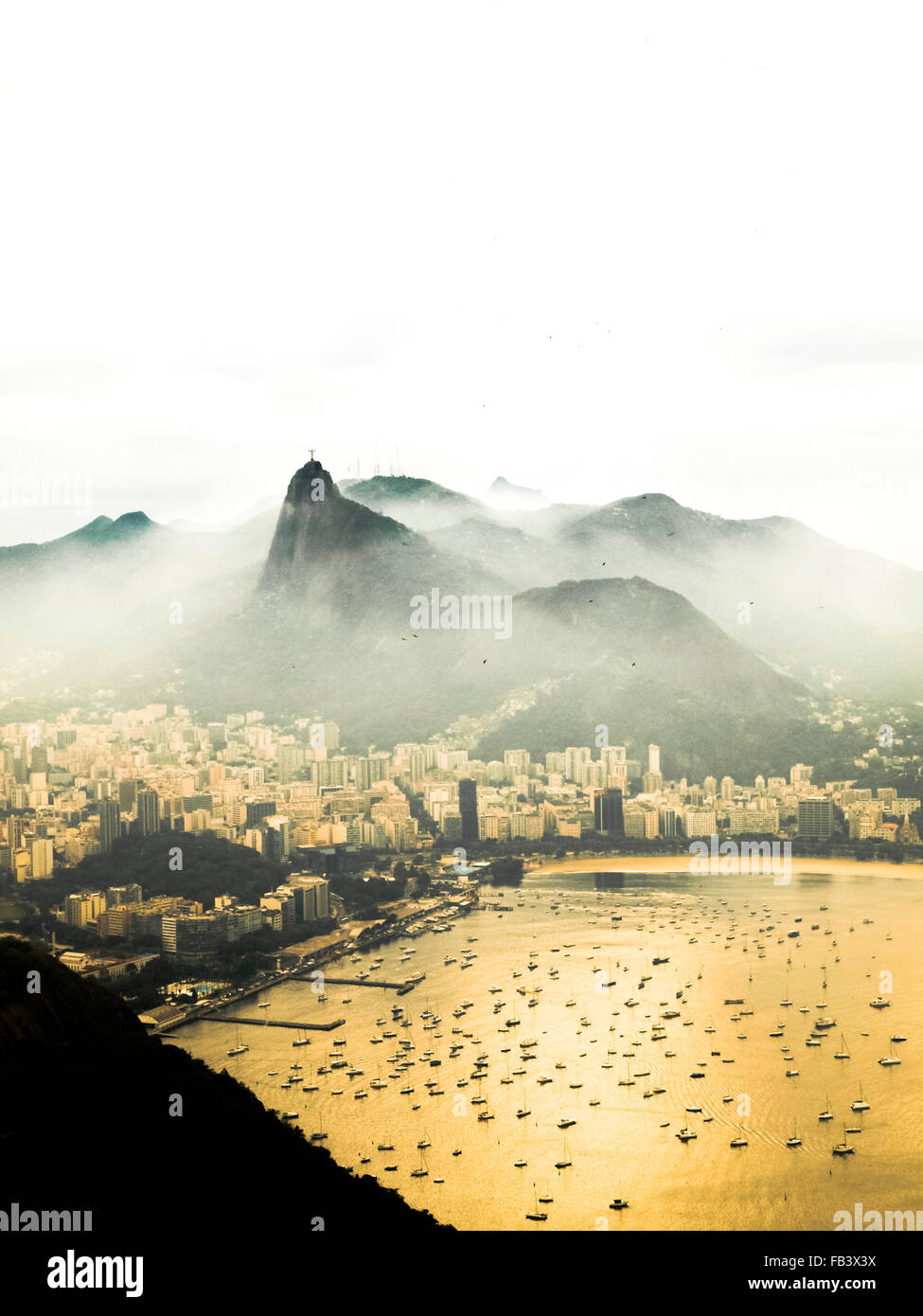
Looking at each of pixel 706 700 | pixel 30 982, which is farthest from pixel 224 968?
pixel 706 700

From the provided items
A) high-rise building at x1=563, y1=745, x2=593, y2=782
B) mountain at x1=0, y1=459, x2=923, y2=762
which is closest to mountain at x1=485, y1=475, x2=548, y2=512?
mountain at x1=0, y1=459, x2=923, y2=762

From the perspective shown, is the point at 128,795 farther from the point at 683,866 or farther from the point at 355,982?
the point at 683,866

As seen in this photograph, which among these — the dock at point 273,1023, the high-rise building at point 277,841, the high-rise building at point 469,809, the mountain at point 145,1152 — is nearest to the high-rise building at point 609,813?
the high-rise building at point 469,809

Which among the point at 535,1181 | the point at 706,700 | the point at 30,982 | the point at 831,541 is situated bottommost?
the point at 535,1181

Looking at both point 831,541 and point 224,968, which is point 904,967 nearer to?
point 224,968

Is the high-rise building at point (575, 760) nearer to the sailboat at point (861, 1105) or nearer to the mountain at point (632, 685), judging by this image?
the mountain at point (632, 685)

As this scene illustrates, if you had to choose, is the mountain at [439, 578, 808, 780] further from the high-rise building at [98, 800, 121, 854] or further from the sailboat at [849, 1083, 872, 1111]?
the sailboat at [849, 1083, 872, 1111]

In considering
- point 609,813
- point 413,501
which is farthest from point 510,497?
point 609,813
